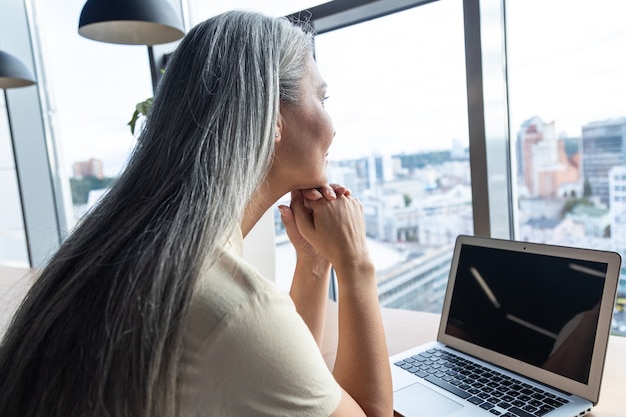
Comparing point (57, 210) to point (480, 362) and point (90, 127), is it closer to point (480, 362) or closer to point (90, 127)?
point (90, 127)

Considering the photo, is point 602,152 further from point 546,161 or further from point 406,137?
point 406,137

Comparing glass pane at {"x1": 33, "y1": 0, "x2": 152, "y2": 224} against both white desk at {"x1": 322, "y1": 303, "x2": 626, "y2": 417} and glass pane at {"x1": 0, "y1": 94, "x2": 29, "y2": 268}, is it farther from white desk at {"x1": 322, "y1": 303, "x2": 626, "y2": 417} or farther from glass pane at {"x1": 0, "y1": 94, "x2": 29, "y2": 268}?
white desk at {"x1": 322, "y1": 303, "x2": 626, "y2": 417}

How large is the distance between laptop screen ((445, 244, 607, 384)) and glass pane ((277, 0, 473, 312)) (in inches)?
18.8

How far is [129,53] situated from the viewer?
2625mm

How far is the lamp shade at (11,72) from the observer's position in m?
2.03

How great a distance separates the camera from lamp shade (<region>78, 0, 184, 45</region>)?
1322 millimetres

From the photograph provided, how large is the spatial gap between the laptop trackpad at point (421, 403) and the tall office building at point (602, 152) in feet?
2.70

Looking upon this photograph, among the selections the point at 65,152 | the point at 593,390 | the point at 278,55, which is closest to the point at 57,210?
the point at 65,152

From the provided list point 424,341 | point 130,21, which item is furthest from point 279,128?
point 130,21

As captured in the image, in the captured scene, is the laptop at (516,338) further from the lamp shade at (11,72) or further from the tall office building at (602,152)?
the lamp shade at (11,72)

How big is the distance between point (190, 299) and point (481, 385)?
1.99 feet

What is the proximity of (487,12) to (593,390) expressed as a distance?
1.02m

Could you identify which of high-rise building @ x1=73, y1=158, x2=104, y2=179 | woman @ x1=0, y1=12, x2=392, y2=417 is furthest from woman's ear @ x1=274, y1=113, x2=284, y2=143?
high-rise building @ x1=73, y1=158, x2=104, y2=179

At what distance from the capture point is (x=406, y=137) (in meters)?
1.74
